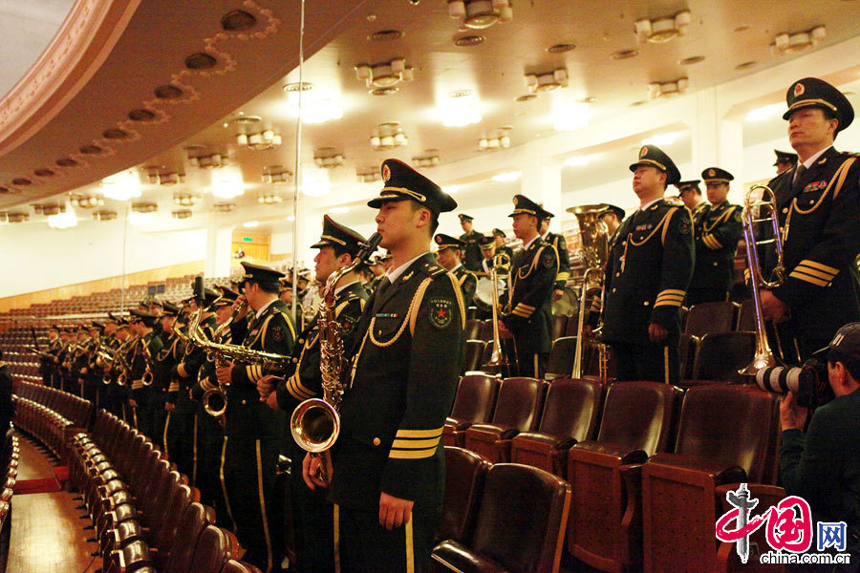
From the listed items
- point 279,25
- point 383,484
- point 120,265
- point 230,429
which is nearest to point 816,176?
point 383,484

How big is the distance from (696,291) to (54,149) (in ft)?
34.4

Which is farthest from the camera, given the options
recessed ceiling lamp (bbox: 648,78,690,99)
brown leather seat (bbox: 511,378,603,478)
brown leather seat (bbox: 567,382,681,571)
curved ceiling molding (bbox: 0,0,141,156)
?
recessed ceiling lamp (bbox: 648,78,690,99)

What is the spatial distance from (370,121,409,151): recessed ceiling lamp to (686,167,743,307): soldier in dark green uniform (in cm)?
722

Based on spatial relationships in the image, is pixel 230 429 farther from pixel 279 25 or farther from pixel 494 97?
pixel 494 97

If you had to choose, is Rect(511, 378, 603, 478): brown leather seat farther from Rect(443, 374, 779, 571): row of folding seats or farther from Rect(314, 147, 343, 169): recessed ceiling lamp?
Rect(314, 147, 343, 169): recessed ceiling lamp

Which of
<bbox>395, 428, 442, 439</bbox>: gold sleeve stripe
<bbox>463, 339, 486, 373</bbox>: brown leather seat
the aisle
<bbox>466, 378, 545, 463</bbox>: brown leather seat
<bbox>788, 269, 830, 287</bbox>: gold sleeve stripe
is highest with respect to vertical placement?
<bbox>788, 269, 830, 287</bbox>: gold sleeve stripe

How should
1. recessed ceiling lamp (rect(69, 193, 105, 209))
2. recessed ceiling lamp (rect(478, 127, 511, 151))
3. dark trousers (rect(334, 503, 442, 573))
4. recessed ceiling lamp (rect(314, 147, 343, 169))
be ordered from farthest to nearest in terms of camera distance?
recessed ceiling lamp (rect(69, 193, 105, 209))
recessed ceiling lamp (rect(314, 147, 343, 169))
recessed ceiling lamp (rect(478, 127, 511, 151))
dark trousers (rect(334, 503, 442, 573))

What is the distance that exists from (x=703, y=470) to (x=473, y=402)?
6.81 feet

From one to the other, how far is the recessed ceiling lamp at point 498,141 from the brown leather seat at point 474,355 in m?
7.51

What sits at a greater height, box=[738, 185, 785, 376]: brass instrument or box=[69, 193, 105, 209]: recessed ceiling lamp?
box=[69, 193, 105, 209]: recessed ceiling lamp

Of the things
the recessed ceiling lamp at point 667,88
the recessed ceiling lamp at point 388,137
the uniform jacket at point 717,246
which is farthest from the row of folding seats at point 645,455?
the recessed ceiling lamp at point 388,137

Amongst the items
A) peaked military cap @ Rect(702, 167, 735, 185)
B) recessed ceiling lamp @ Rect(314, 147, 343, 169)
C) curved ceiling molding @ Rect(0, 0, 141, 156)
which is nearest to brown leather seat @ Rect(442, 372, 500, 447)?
peaked military cap @ Rect(702, 167, 735, 185)

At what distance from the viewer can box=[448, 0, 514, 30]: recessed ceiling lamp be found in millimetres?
7012

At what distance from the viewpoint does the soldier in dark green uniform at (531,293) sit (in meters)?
5.36
